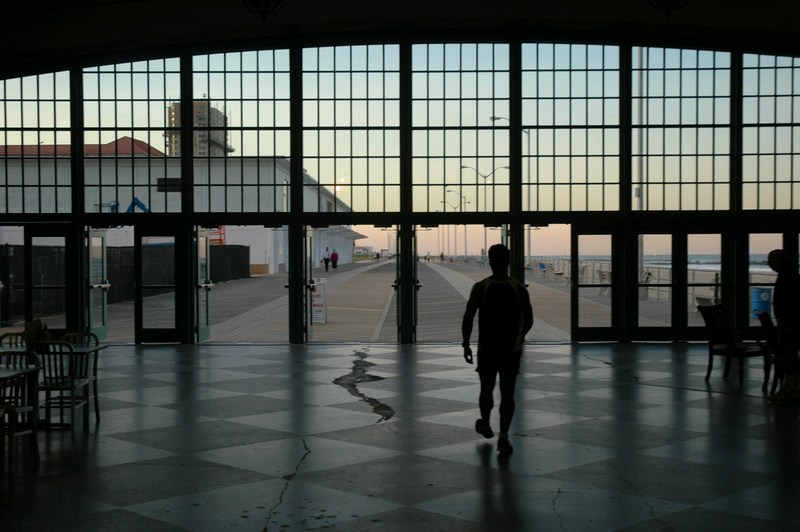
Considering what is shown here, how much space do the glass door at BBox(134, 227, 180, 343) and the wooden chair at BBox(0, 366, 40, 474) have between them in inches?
333

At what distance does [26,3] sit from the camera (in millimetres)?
12672

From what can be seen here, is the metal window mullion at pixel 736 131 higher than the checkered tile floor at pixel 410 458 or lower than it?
higher

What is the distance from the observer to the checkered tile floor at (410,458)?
588cm

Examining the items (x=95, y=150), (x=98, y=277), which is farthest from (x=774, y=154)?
(x=98, y=277)

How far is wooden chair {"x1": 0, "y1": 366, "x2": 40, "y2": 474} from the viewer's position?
7199mm

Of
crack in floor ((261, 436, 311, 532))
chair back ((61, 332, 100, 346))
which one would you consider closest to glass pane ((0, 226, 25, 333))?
chair back ((61, 332, 100, 346))

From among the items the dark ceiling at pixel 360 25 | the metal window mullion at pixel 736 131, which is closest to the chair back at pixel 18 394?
the dark ceiling at pixel 360 25

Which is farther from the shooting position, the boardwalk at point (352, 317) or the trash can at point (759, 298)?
the boardwalk at point (352, 317)

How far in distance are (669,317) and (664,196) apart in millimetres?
2460

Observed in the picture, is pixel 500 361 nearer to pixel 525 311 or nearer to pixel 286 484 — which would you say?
pixel 525 311

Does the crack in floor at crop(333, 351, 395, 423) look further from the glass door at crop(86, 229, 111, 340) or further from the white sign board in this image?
the white sign board

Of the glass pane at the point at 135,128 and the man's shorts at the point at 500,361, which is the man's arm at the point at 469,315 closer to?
the man's shorts at the point at 500,361

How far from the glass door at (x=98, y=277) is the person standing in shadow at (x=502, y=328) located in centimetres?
1188

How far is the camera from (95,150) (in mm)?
17594
